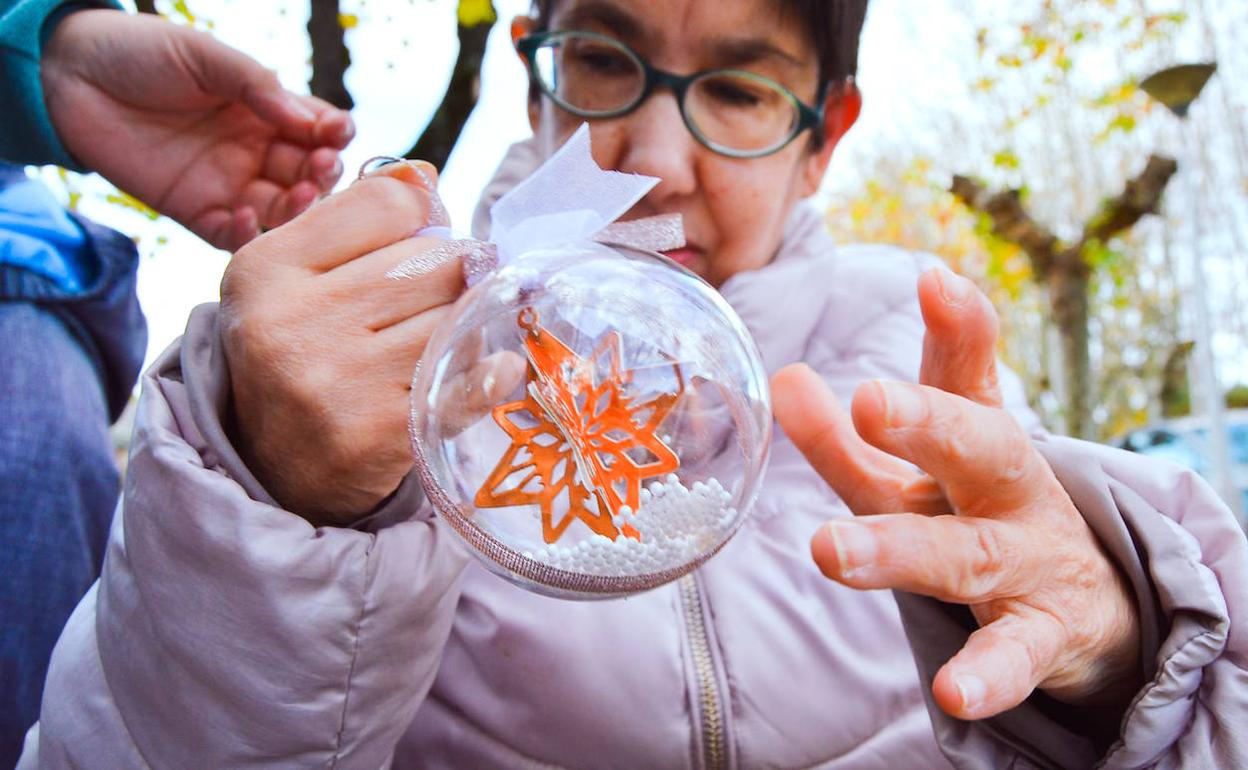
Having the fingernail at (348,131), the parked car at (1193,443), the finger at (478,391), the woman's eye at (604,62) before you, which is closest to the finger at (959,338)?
the finger at (478,391)

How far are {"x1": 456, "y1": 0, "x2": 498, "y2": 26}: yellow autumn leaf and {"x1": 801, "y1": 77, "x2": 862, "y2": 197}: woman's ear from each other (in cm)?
234

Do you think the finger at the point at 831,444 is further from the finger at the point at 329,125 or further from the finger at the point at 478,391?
the finger at the point at 329,125

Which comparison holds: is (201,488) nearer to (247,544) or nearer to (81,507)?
(247,544)

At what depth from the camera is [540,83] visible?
1770 millimetres

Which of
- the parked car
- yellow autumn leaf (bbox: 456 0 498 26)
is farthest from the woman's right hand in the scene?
the parked car

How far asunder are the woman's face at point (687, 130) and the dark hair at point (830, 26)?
0.07 ft

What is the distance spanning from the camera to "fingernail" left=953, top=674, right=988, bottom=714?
2.80 feet

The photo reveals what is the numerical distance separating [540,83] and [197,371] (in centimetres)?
96

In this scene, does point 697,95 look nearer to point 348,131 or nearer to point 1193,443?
point 348,131

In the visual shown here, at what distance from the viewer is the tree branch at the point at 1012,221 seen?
974cm

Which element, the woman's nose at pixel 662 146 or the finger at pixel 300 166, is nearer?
the woman's nose at pixel 662 146

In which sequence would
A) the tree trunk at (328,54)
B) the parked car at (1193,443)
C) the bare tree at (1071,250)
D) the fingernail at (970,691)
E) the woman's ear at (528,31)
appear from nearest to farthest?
1. the fingernail at (970,691)
2. the woman's ear at (528,31)
3. the tree trunk at (328,54)
4. the bare tree at (1071,250)
5. the parked car at (1193,443)

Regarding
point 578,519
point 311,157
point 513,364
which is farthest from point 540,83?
point 578,519

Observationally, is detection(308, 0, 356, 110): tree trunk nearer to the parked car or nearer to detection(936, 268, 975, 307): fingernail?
detection(936, 268, 975, 307): fingernail
